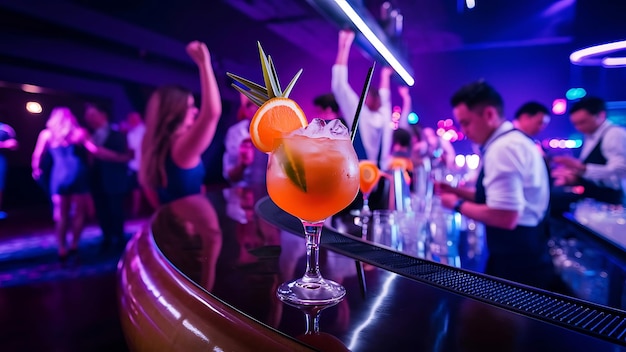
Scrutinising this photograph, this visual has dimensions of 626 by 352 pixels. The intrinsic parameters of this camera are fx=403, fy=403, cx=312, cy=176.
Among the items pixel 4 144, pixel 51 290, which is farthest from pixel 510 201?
pixel 4 144

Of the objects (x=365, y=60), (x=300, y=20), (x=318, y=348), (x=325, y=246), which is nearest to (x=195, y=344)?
(x=318, y=348)

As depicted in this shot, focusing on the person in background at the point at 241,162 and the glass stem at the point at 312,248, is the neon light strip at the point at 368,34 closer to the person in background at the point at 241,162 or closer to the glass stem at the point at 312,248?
the person in background at the point at 241,162

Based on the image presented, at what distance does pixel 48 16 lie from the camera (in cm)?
483

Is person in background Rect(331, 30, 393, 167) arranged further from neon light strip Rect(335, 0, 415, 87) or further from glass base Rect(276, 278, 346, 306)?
glass base Rect(276, 278, 346, 306)

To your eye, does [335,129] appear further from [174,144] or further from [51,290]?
[51,290]

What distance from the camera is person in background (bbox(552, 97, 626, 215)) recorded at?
3.72 meters

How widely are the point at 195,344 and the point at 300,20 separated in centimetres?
614

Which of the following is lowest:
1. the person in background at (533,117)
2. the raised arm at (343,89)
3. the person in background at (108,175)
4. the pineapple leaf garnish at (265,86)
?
the person in background at (108,175)

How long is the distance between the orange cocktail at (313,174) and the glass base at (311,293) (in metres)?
0.13

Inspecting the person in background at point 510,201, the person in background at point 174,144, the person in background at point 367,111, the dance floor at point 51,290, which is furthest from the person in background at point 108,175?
the person in background at point 510,201

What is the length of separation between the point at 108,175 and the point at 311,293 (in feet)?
18.6

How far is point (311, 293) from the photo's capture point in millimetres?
711

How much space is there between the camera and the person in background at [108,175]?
554cm

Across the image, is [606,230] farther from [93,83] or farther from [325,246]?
[93,83]
